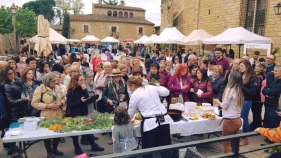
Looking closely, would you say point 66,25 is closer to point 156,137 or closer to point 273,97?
point 273,97

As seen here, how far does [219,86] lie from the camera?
17.5 ft

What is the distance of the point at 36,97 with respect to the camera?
Answer: 159 inches

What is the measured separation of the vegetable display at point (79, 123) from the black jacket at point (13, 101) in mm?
755

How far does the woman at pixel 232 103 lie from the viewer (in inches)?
148

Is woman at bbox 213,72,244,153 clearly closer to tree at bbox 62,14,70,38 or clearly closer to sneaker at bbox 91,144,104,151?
sneaker at bbox 91,144,104,151

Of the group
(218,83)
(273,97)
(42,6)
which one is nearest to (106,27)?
(42,6)

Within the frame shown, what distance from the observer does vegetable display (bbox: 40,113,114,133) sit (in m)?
3.70

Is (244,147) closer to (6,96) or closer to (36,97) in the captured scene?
(36,97)

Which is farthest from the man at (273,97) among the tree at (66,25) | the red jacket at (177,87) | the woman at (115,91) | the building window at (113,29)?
the building window at (113,29)

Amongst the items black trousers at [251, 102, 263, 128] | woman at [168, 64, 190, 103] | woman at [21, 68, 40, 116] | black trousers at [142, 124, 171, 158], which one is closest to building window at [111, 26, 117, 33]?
woman at [168, 64, 190, 103]

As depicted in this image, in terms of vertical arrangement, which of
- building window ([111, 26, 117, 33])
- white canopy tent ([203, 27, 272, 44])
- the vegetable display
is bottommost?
the vegetable display

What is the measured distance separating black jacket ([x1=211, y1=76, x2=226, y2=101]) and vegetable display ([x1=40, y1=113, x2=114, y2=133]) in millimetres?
2639

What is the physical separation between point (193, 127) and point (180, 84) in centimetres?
148


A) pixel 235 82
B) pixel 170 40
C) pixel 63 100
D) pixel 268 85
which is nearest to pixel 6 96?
pixel 63 100
